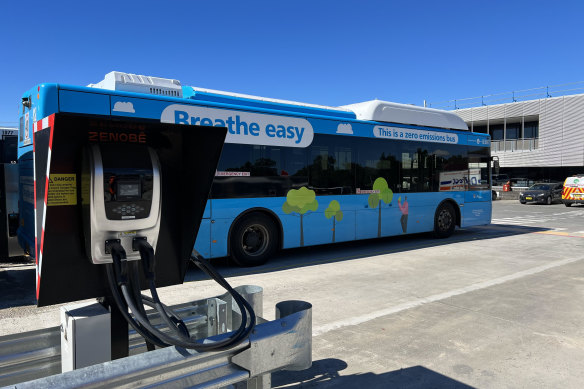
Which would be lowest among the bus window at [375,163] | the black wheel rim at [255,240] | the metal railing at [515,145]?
the black wheel rim at [255,240]

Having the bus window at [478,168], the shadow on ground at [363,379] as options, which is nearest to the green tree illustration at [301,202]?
the shadow on ground at [363,379]

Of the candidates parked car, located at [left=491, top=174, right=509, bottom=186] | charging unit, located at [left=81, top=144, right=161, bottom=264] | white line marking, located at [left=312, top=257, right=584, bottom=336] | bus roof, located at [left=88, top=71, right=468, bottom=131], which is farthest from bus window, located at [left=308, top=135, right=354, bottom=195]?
parked car, located at [left=491, top=174, right=509, bottom=186]

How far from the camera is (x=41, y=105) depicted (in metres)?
5.84

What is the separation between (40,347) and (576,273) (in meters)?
8.47

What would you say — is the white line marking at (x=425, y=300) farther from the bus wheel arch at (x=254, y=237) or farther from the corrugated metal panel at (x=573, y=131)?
the corrugated metal panel at (x=573, y=131)

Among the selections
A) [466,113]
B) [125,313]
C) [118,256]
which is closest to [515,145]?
[466,113]

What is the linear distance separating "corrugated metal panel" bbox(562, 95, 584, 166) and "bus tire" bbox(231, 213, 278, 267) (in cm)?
3625

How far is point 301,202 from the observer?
8727 mm

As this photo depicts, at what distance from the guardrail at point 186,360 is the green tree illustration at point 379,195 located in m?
7.58

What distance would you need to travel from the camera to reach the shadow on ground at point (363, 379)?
11.7 ft

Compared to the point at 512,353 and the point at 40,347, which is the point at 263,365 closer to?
the point at 40,347

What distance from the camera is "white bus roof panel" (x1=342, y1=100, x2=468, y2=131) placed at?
10023 mm

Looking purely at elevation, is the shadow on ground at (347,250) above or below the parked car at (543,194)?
below

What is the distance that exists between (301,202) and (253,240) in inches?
49.5
